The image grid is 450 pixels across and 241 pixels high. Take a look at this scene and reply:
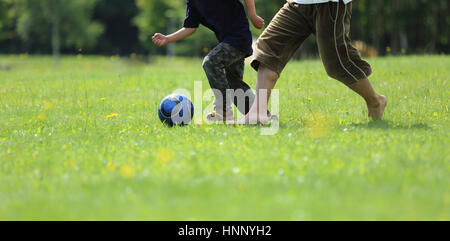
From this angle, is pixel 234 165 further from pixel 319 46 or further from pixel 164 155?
pixel 319 46

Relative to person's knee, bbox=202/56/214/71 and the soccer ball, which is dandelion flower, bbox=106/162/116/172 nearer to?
the soccer ball

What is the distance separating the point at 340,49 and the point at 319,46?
0.74ft

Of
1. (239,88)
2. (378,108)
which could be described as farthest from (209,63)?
(378,108)

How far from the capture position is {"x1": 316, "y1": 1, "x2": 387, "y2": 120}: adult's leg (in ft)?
16.5

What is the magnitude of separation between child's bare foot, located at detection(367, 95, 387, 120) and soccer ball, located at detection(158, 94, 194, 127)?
2.09 metres

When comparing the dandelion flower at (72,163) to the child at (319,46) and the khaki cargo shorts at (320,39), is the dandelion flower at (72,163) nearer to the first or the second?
the child at (319,46)

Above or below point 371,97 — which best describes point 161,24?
above

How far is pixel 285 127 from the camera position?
17.0 feet

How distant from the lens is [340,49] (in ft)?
16.8

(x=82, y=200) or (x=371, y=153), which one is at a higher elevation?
(x=371, y=153)

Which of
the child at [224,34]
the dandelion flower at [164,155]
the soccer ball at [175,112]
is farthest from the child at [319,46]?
the dandelion flower at [164,155]

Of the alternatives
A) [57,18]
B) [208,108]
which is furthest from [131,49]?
[208,108]
